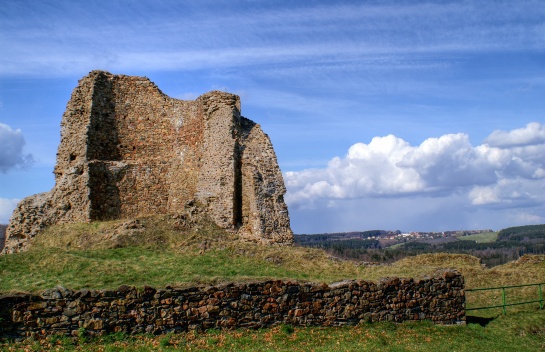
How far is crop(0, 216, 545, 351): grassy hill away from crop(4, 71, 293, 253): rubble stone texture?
1391 mm

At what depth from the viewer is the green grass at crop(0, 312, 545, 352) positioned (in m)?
12.8

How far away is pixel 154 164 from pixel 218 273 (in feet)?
33.9

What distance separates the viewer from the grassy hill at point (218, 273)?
14.0 metres

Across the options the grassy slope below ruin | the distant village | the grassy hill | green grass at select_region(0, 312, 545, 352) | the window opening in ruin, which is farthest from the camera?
the distant village

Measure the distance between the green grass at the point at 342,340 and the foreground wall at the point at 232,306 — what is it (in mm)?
290

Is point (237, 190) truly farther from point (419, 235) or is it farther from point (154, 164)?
point (419, 235)

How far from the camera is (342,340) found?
1460 cm

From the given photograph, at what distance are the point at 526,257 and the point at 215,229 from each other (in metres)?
15.9

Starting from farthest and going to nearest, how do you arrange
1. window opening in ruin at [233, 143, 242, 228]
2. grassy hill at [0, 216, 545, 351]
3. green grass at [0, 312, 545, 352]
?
window opening in ruin at [233, 143, 242, 228] < grassy hill at [0, 216, 545, 351] < green grass at [0, 312, 545, 352]

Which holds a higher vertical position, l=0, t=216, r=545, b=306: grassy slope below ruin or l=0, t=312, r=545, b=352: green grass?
l=0, t=216, r=545, b=306: grassy slope below ruin

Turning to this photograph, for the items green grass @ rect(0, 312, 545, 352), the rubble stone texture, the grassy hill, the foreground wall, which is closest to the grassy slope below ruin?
the grassy hill

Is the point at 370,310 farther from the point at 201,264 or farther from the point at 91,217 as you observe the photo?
the point at 91,217

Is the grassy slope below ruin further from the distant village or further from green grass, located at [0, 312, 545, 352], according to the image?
the distant village

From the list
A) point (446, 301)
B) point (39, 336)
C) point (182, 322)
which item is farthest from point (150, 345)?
point (446, 301)
